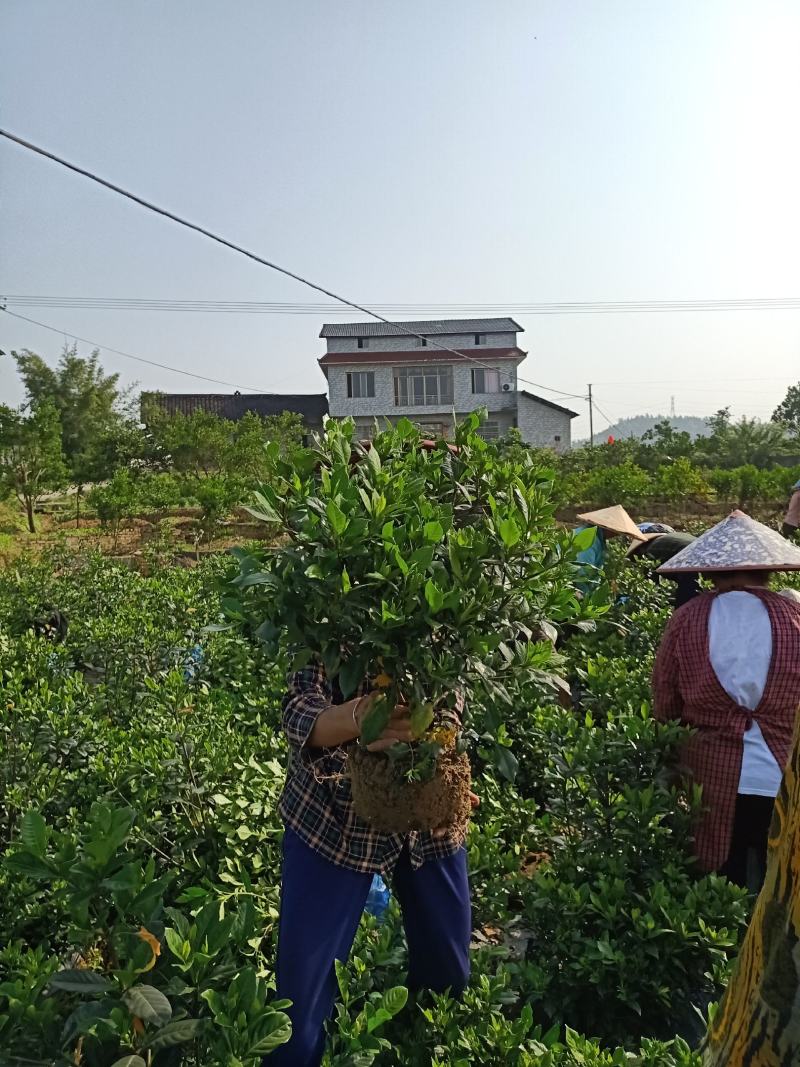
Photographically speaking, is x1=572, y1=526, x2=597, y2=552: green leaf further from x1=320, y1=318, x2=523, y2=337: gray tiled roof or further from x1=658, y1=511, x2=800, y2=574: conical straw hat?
x1=320, y1=318, x2=523, y2=337: gray tiled roof

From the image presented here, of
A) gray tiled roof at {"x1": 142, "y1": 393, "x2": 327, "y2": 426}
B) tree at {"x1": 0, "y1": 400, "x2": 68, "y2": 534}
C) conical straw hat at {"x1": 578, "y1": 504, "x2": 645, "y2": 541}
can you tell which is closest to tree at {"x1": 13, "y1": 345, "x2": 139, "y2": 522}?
gray tiled roof at {"x1": 142, "y1": 393, "x2": 327, "y2": 426}

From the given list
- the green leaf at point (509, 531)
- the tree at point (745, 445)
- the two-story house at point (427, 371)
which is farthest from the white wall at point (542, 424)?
the green leaf at point (509, 531)

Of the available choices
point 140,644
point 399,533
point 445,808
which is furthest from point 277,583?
point 140,644

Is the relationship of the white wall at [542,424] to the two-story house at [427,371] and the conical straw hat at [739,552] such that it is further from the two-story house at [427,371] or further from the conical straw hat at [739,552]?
the conical straw hat at [739,552]

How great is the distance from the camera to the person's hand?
1685 millimetres

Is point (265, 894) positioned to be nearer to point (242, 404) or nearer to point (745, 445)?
point (745, 445)

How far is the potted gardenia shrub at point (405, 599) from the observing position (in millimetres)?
1579

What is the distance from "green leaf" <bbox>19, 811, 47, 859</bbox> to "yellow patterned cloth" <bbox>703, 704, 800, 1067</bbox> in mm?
1181

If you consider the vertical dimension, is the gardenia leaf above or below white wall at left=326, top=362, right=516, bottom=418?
below

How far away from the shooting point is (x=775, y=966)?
2.41 feet

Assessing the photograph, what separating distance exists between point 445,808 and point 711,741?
1285 mm

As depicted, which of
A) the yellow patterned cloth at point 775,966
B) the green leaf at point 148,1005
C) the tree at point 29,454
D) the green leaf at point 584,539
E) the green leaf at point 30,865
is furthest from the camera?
the tree at point 29,454

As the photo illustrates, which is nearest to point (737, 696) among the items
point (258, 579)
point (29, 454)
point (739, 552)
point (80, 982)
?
point (739, 552)

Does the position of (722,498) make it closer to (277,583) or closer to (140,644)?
(140,644)
